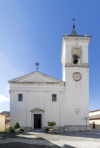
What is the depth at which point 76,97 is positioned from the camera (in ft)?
73.9

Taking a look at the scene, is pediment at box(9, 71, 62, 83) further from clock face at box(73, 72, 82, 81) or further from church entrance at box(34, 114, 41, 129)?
church entrance at box(34, 114, 41, 129)

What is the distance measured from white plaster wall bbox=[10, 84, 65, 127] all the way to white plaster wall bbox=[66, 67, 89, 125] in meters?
0.89

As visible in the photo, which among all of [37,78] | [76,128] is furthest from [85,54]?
[76,128]

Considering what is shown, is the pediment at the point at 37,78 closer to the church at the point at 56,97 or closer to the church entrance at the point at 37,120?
the church at the point at 56,97

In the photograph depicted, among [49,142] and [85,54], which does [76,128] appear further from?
[85,54]

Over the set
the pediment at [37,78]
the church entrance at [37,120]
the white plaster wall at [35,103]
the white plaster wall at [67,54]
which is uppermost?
the white plaster wall at [67,54]

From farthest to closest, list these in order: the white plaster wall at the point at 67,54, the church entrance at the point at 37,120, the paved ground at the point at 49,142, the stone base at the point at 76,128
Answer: the white plaster wall at the point at 67,54 → the church entrance at the point at 37,120 → the stone base at the point at 76,128 → the paved ground at the point at 49,142

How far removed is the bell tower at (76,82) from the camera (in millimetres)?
22031

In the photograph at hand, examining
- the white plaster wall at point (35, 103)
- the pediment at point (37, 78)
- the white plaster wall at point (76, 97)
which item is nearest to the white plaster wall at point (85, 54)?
the white plaster wall at point (76, 97)

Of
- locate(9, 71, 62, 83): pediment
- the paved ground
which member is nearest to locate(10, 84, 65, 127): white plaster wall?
locate(9, 71, 62, 83): pediment

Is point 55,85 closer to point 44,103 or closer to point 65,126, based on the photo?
point 44,103

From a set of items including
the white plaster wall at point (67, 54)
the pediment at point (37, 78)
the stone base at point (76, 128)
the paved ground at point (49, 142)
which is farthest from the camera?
the white plaster wall at point (67, 54)

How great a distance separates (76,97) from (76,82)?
2.18 metres

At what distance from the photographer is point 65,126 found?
21.7 meters
